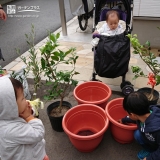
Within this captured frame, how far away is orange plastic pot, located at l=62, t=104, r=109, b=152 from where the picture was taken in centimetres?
176

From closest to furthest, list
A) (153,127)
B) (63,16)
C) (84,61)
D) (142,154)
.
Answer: (153,127) < (142,154) < (84,61) < (63,16)

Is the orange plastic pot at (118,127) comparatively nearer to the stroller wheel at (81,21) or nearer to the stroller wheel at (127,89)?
the stroller wheel at (127,89)

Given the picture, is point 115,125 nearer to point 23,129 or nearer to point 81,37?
point 23,129

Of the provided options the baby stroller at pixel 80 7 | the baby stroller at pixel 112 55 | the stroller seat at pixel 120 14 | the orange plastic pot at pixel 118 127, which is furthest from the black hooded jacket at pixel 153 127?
the baby stroller at pixel 80 7

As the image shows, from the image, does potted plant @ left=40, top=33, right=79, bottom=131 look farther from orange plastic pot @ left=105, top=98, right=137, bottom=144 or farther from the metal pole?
the metal pole

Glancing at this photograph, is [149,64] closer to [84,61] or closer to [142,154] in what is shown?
[142,154]

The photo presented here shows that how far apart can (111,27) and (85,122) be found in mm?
1225

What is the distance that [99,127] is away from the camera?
2.02m

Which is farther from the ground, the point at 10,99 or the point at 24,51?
the point at 10,99

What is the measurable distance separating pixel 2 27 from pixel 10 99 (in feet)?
15.5

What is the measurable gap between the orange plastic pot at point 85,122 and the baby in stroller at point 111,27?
2.74 feet

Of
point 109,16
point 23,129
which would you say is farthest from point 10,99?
point 109,16

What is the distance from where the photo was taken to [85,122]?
6.85 ft

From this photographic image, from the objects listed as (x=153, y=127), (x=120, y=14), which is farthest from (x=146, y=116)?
(x=120, y=14)
